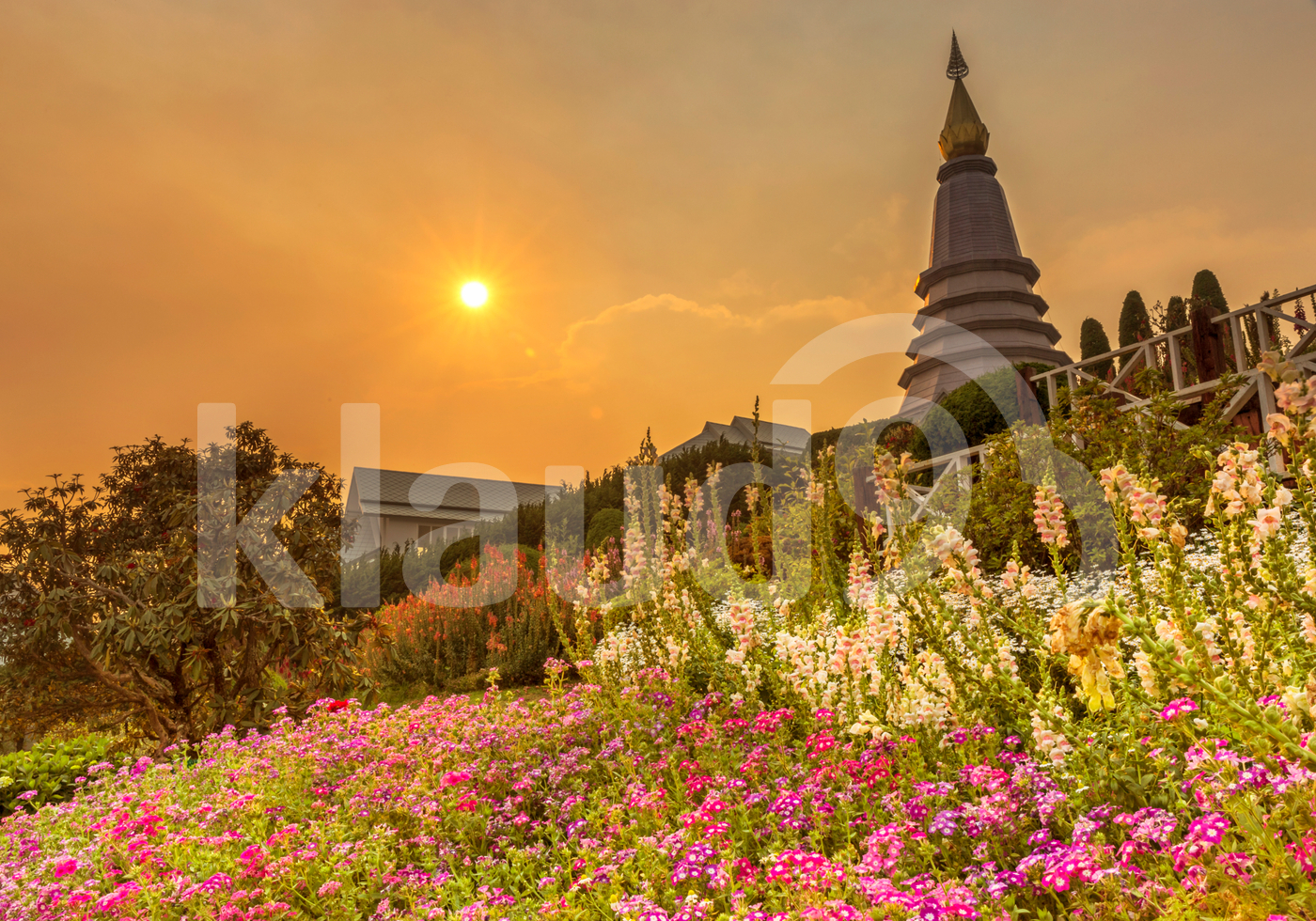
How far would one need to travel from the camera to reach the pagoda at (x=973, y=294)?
1228 inches

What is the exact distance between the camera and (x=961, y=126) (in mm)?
37250

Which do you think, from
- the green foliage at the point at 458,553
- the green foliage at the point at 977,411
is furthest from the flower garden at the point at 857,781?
the green foliage at the point at 977,411

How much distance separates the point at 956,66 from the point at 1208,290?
19.7 meters

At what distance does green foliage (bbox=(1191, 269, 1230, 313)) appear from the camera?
1041 inches

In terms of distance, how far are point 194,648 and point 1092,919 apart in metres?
6.03

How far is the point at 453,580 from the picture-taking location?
1145cm

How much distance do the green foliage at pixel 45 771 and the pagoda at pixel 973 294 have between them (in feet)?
94.9

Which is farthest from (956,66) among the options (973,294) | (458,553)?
(458,553)

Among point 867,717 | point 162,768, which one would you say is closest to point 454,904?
point 867,717

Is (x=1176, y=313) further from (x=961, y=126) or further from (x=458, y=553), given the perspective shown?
(x=458, y=553)

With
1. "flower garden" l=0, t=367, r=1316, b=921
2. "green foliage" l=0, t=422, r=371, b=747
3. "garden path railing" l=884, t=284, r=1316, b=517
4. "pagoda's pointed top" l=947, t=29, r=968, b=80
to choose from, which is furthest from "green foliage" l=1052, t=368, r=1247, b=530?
"pagoda's pointed top" l=947, t=29, r=968, b=80

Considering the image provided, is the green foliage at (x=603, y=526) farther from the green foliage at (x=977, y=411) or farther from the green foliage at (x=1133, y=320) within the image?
the green foliage at (x=1133, y=320)

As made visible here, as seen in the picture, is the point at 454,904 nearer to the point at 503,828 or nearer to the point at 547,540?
the point at 503,828
